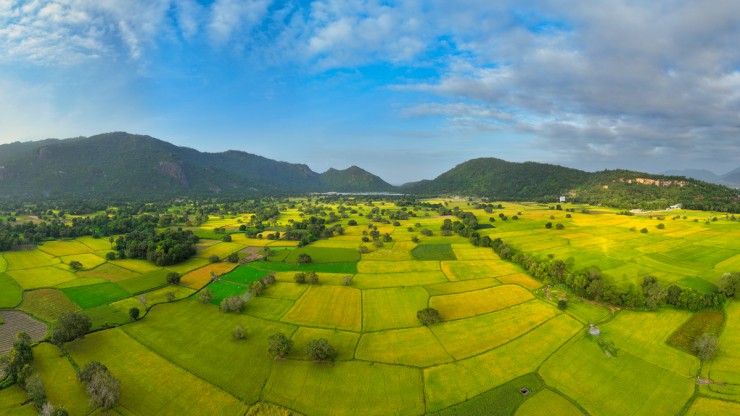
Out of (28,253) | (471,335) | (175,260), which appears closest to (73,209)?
(28,253)

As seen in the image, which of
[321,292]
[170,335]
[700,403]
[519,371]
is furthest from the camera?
[321,292]

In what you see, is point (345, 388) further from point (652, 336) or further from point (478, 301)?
point (652, 336)

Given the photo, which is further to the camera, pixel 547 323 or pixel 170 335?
pixel 547 323

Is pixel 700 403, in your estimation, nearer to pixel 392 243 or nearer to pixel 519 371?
pixel 519 371

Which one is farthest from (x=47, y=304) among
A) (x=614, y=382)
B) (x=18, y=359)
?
(x=614, y=382)

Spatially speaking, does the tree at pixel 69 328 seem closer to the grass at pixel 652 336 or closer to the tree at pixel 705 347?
the grass at pixel 652 336

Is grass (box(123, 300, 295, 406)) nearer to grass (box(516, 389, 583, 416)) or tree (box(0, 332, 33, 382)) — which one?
tree (box(0, 332, 33, 382))
